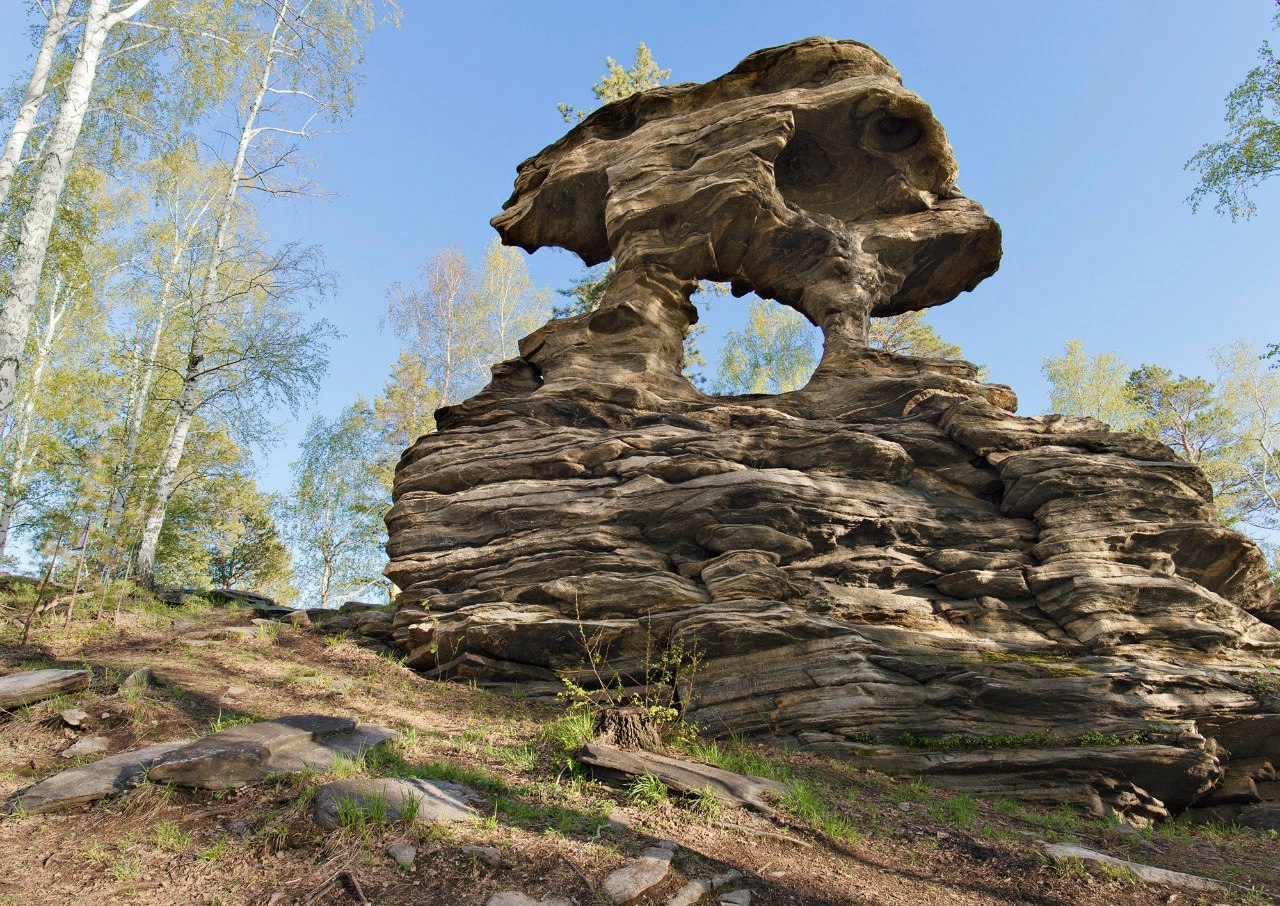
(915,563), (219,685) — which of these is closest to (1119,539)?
(915,563)

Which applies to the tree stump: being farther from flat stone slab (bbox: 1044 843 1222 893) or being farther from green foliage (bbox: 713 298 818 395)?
green foliage (bbox: 713 298 818 395)

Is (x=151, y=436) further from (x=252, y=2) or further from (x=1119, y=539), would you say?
(x=1119, y=539)

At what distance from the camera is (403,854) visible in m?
4.77

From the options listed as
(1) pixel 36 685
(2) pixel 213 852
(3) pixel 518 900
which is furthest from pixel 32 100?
(3) pixel 518 900

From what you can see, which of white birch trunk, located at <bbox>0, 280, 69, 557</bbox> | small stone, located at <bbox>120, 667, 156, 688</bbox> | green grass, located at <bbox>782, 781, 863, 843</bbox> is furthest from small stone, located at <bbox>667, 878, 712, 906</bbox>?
white birch trunk, located at <bbox>0, 280, 69, 557</bbox>

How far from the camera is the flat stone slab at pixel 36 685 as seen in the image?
6949mm

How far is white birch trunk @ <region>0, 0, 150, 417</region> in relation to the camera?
8516 mm

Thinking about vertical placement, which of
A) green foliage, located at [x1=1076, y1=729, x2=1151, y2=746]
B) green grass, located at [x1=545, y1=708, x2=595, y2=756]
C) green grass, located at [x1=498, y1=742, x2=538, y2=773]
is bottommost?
green grass, located at [x1=498, y1=742, x2=538, y2=773]

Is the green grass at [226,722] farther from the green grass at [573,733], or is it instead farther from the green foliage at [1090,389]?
the green foliage at [1090,389]

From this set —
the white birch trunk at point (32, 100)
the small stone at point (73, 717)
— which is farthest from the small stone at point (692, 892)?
the white birch trunk at point (32, 100)

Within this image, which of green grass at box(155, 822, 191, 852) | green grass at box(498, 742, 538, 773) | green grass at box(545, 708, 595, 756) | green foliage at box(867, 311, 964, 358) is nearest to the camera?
green grass at box(155, 822, 191, 852)

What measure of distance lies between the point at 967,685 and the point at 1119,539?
395 cm

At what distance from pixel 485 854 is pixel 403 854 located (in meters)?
0.57

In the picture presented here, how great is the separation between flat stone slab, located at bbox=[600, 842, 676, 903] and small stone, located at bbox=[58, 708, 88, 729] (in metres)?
5.75
